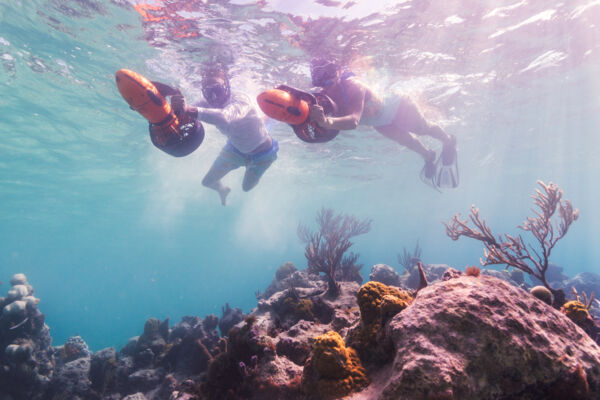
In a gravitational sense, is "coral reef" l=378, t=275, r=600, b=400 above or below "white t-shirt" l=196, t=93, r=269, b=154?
below

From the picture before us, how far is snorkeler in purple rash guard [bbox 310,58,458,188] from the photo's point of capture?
4902 millimetres

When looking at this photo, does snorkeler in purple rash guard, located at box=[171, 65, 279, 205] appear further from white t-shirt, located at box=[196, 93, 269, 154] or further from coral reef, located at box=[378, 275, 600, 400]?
coral reef, located at box=[378, 275, 600, 400]

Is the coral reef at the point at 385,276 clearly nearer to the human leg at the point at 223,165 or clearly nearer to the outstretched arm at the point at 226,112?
the human leg at the point at 223,165

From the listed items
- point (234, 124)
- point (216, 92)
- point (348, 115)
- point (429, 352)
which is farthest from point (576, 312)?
point (216, 92)

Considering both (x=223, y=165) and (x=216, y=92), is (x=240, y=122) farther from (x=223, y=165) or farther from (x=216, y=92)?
(x=223, y=165)

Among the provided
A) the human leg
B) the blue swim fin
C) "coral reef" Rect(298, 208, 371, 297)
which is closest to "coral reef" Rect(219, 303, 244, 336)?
"coral reef" Rect(298, 208, 371, 297)

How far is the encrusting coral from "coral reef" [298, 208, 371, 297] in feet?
12.2

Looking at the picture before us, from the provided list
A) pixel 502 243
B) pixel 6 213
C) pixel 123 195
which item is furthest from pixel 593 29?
pixel 6 213

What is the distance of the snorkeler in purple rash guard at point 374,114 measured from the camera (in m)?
4.90

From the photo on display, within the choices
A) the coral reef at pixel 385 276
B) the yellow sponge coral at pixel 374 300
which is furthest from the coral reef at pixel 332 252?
the yellow sponge coral at pixel 374 300

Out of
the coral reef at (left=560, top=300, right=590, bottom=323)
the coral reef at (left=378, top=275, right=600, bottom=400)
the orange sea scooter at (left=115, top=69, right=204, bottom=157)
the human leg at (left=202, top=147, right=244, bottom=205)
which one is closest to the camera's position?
the coral reef at (left=378, top=275, right=600, bottom=400)

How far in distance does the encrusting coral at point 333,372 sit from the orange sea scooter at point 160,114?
358 centimetres

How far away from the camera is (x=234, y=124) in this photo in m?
6.04

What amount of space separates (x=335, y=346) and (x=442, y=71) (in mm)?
13870
